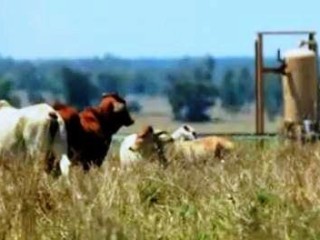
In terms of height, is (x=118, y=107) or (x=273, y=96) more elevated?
(x=118, y=107)

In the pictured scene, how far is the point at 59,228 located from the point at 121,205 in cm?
91

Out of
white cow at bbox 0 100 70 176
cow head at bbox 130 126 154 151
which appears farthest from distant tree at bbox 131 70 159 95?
white cow at bbox 0 100 70 176

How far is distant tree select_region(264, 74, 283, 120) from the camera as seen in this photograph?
24359 mm

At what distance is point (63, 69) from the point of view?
3406 centimetres

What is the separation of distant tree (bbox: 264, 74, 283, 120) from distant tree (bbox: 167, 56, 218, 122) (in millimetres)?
16297

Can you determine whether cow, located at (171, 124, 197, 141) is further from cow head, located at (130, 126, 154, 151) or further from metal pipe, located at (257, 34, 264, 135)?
cow head, located at (130, 126, 154, 151)

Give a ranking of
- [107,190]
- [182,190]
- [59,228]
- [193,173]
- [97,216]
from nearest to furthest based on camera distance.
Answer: [97,216], [59,228], [107,190], [182,190], [193,173]

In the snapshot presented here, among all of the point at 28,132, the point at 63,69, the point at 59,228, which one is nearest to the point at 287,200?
the point at 59,228

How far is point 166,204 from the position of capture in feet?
31.2

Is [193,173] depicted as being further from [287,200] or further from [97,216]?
[97,216]

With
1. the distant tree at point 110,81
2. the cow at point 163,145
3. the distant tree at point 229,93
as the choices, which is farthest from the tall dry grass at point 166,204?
the distant tree at point 229,93

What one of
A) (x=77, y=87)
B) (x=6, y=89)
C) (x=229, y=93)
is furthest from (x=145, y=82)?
(x=6, y=89)

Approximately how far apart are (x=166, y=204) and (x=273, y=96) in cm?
1594

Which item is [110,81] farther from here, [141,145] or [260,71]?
[141,145]
